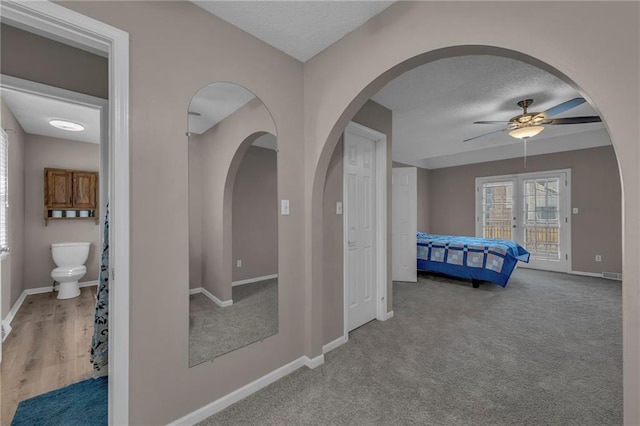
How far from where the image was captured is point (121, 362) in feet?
4.47

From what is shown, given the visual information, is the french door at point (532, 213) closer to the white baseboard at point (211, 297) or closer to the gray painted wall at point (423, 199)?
the gray painted wall at point (423, 199)

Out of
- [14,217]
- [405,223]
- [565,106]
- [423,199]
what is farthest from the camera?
[423,199]

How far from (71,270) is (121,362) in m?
3.34

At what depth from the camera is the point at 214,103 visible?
179 cm

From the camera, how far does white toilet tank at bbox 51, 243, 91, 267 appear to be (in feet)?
12.8

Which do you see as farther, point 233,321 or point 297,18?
point 233,321

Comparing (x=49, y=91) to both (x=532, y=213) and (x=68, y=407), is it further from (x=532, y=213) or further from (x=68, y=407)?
(x=532, y=213)

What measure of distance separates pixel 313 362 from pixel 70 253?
4.12 m

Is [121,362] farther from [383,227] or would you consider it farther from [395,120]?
[395,120]

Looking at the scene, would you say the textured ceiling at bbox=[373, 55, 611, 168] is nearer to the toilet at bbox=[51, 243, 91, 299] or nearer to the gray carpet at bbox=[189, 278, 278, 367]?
the gray carpet at bbox=[189, 278, 278, 367]

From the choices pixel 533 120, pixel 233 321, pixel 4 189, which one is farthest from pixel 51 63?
pixel 533 120


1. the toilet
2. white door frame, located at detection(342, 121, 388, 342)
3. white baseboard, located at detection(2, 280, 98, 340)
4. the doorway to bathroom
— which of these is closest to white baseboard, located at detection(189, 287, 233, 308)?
the doorway to bathroom

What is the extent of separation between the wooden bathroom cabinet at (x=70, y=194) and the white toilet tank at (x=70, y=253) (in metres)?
0.50

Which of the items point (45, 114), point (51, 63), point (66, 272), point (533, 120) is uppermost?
point (45, 114)
